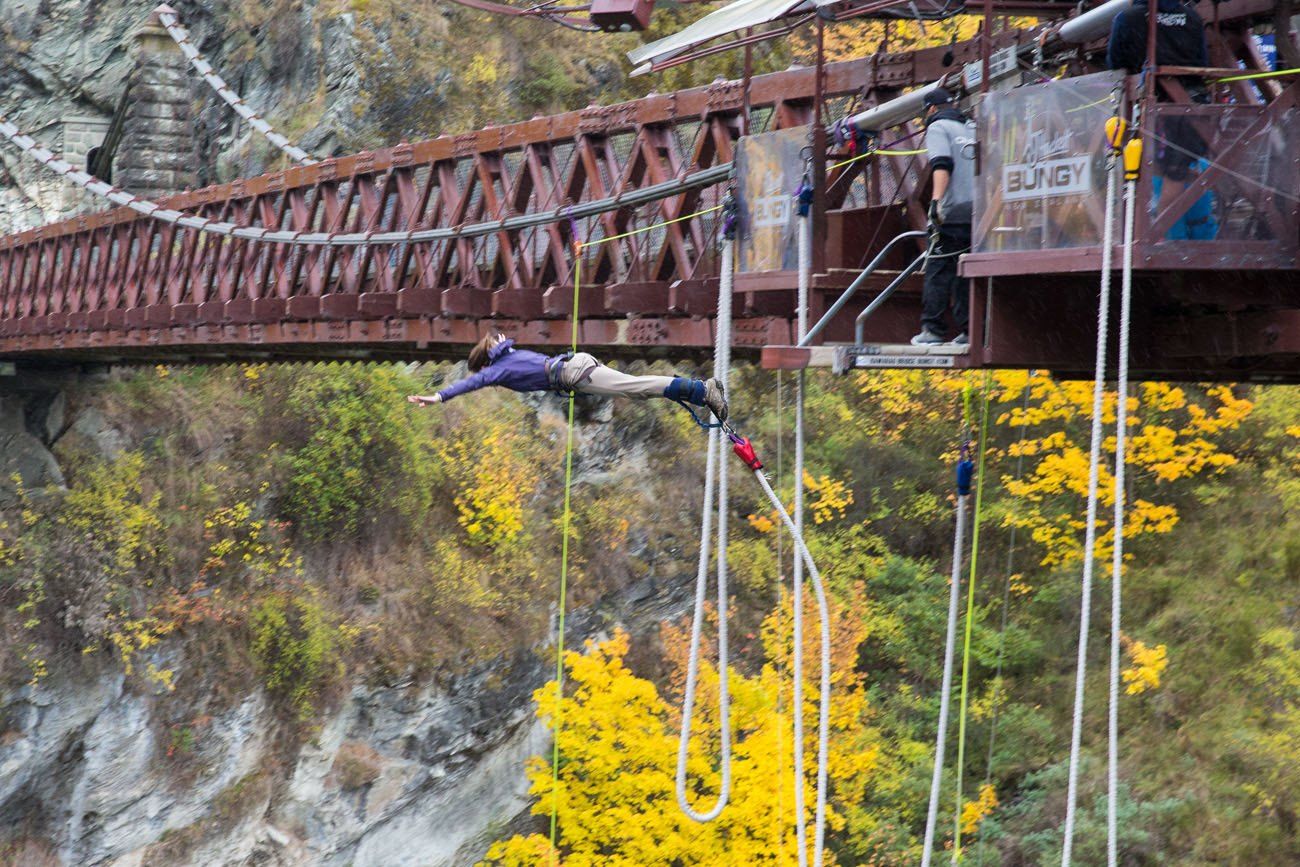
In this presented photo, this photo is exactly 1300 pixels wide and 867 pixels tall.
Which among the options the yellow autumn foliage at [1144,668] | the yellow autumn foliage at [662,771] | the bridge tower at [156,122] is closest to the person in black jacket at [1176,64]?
the yellow autumn foliage at [662,771]

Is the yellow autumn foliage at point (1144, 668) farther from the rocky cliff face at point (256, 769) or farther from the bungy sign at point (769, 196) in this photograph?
the bungy sign at point (769, 196)

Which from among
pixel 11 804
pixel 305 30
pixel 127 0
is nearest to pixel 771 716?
pixel 11 804

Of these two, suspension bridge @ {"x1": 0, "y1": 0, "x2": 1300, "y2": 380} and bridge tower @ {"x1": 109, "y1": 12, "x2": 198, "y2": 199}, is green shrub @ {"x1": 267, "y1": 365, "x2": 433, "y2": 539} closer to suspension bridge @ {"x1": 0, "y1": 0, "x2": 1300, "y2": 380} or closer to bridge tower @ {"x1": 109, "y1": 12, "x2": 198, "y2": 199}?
suspension bridge @ {"x1": 0, "y1": 0, "x2": 1300, "y2": 380}

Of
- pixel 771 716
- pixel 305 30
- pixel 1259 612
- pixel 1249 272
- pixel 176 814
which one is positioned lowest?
pixel 176 814

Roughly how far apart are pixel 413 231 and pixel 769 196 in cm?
548

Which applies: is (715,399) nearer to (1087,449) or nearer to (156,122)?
(1087,449)

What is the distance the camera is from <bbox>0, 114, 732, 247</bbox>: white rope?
1010cm

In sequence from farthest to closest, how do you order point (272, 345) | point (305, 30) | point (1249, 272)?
point (305, 30)
point (272, 345)
point (1249, 272)

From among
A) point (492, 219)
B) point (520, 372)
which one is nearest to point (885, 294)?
point (520, 372)

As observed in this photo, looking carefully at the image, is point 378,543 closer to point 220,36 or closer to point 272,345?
point 272,345

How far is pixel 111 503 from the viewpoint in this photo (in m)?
21.0

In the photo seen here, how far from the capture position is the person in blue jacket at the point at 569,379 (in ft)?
28.0

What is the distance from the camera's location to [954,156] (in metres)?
7.34

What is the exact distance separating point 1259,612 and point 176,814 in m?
13.3
